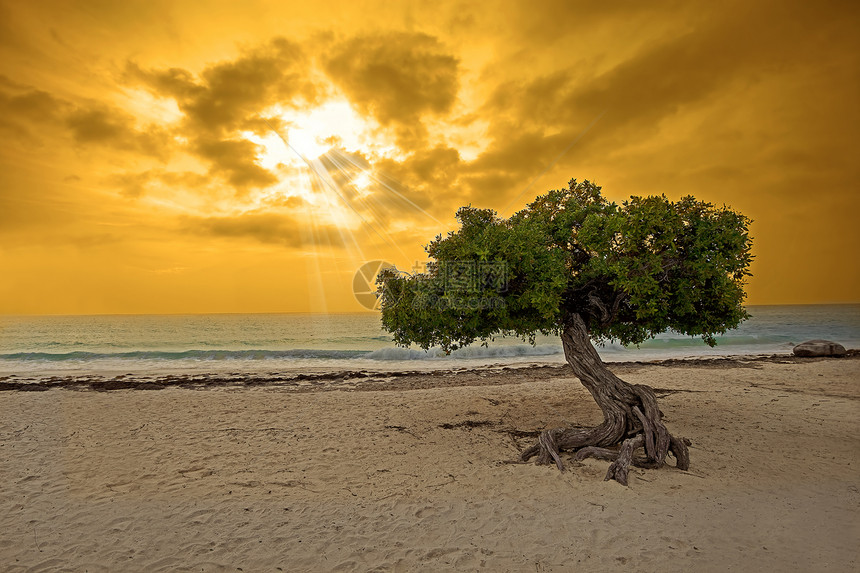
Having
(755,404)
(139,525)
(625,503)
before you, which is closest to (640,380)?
(755,404)

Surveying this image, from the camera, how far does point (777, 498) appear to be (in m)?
7.60

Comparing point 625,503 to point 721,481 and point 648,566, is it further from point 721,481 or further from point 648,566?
point 721,481

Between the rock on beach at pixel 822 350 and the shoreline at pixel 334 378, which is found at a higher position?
the rock on beach at pixel 822 350

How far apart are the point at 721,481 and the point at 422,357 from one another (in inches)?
1136

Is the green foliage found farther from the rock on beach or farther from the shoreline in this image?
the rock on beach

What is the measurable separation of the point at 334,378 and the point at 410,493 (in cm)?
1792

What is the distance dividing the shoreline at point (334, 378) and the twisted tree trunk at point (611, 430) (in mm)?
11784

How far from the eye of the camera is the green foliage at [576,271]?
8703mm

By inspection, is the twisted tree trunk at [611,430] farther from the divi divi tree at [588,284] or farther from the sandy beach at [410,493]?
the sandy beach at [410,493]

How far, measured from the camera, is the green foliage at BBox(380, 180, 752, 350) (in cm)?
870

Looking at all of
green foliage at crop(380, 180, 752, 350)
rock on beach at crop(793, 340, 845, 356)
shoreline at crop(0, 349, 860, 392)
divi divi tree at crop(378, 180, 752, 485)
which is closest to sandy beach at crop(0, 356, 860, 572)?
divi divi tree at crop(378, 180, 752, 485)

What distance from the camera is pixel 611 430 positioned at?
9.72 metres

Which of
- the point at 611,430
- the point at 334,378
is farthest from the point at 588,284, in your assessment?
Result: the point at 334,378

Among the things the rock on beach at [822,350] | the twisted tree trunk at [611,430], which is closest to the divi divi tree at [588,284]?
the twisted tree trunk at [611,430]
